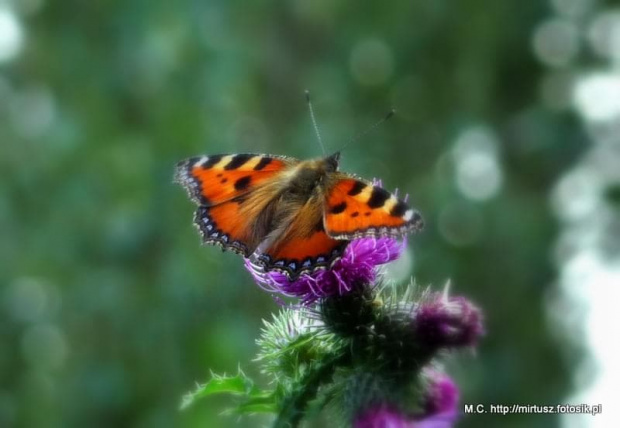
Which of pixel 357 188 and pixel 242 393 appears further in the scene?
pixel 357 188

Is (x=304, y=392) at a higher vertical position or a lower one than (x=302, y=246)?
lower

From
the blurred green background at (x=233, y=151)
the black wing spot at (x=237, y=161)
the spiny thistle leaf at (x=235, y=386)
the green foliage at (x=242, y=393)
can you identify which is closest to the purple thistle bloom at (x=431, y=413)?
the green foliage at (x=242, y=393)

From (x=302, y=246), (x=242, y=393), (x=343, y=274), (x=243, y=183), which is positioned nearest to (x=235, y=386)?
(x=242, y=393)

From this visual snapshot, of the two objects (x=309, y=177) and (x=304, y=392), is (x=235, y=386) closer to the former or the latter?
(x=304, y=392)

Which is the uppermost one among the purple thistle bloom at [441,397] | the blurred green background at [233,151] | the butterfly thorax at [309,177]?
the blurred green background at [233,151]

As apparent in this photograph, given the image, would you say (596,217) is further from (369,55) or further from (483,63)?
(369,55)

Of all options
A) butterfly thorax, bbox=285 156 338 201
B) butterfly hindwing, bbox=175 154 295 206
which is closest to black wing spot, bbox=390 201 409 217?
butterfly thorax, bbox=285 156 338 201

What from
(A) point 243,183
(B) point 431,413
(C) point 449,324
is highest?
(A) point 243,183

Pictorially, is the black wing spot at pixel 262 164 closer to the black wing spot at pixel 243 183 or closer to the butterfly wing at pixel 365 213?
the black wing spot at pixel 243 183
